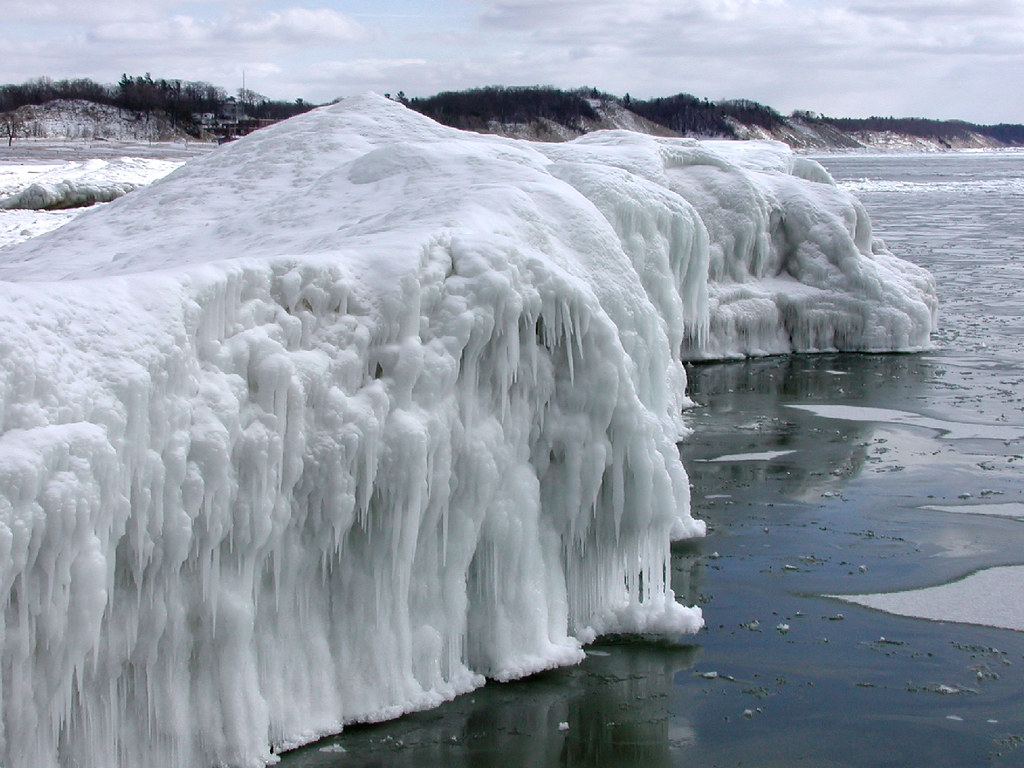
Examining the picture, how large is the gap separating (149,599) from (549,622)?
7.63 feet

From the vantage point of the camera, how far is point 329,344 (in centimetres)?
520

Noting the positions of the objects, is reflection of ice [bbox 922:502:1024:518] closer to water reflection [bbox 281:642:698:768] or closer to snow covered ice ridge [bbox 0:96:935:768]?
snow covered ice ridge [bbox 0:96:935:768]

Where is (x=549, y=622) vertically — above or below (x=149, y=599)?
below

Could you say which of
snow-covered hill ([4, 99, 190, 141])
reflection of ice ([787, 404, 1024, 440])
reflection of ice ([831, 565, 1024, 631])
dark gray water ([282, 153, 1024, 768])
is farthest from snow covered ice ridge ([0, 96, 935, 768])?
snow-covered hill ([4, 99, 190, 141])

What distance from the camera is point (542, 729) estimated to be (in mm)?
5266

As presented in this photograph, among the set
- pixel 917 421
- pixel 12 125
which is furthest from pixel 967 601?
pixel 12 125

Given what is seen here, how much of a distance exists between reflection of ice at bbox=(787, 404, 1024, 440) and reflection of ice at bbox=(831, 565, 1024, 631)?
3944 mm

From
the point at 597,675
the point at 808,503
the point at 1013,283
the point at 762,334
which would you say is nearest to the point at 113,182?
the point at 762,334

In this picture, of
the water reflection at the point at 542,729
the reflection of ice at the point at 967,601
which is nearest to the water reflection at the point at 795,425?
the reflection of ice at the point at 967,601

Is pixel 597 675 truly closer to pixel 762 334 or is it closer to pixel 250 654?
pixel 250 654

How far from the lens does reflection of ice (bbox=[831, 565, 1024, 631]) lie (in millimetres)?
6746

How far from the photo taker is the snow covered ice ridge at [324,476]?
4016mm

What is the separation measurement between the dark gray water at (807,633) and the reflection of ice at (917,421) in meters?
0.04

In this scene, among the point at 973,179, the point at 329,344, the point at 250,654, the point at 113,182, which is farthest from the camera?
the point at 973,179
